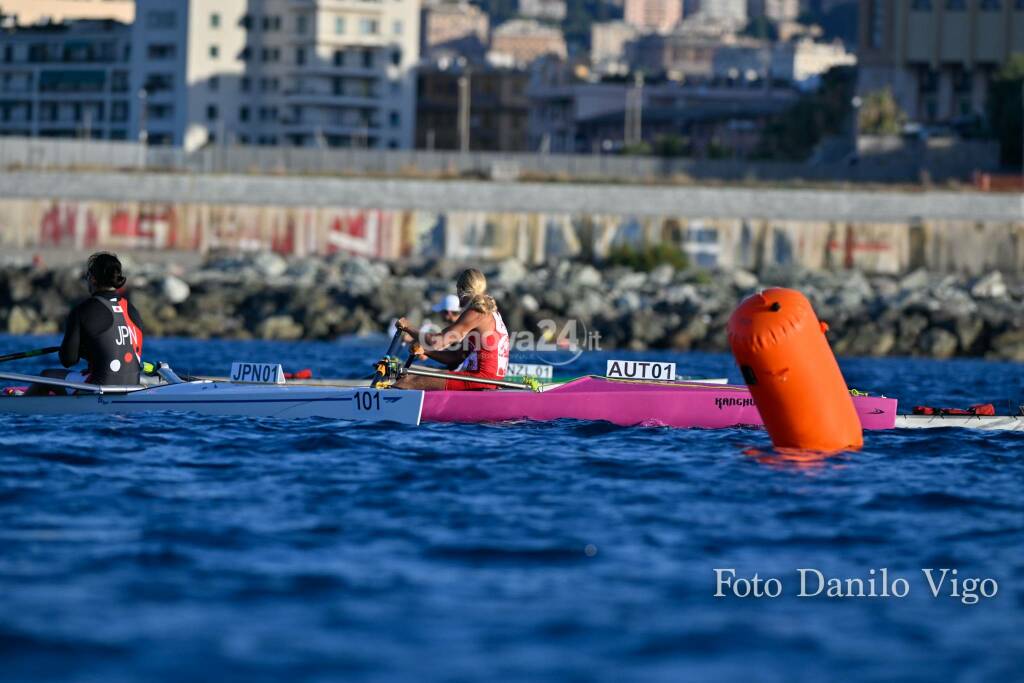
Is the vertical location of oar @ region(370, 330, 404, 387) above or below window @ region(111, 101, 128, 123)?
below

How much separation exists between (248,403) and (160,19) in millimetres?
95831

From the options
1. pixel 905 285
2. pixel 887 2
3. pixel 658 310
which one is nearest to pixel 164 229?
pixel 658 310

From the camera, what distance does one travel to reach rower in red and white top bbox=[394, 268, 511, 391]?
17297 millimetres

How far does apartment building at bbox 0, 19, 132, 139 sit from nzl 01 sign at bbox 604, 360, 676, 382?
9722cm

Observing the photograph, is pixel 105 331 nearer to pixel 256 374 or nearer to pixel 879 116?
pixel 256 374

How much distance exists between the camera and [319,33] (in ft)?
359

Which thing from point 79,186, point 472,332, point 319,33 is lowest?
point 472,332

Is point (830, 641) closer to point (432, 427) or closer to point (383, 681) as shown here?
point (383, 681)

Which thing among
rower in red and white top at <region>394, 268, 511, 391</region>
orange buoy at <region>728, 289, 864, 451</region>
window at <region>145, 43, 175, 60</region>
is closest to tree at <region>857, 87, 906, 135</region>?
window at <region>145, 43, 175, 60</region>

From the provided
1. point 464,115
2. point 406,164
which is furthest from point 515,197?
point 464,115

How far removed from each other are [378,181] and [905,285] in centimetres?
1742

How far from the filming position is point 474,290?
1714cm

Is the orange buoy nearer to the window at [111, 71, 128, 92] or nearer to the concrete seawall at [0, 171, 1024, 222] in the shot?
the concrete seawall at [0, 171, 1024, 222]

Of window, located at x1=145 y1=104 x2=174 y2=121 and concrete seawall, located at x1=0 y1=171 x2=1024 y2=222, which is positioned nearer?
concrete seawall, located at x1=0 y1=171 x2=1024 y2=222
